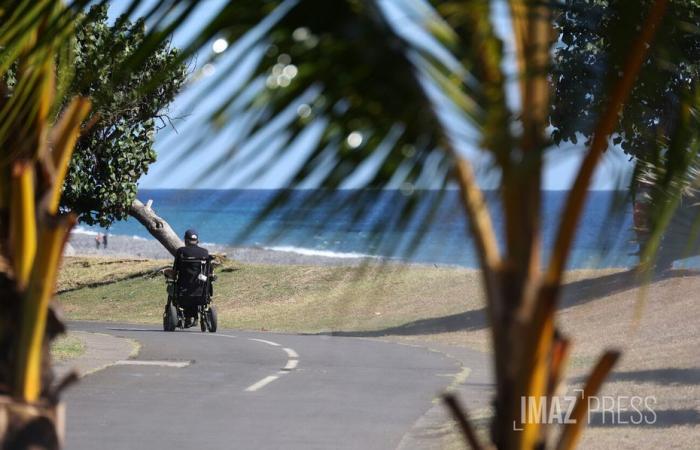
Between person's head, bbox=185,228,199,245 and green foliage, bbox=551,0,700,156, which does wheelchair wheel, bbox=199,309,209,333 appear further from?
green foliage, bbox=551,0,700,156

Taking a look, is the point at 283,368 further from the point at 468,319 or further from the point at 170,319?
the point at 468,319

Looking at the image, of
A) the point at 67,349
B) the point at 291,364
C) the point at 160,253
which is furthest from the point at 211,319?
the point at 160,253

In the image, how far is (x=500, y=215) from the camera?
2133 mm

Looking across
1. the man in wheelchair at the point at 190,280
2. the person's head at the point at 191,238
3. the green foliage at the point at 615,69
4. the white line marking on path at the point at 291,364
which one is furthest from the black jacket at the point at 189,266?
the green foliage at the point at 615,69

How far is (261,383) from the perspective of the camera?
1343cm

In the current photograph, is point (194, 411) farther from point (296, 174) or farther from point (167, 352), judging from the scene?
point (296, 174)

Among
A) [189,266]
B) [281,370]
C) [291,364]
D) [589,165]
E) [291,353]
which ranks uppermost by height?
[189,266]

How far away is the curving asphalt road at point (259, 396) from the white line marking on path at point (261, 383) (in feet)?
0.12

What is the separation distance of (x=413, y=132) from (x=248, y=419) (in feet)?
29.1

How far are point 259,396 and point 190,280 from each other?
372 inches

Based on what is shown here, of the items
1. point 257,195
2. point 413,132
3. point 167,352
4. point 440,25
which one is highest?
point 167,352

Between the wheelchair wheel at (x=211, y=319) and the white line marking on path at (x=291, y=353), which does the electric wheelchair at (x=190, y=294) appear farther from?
the white line marking on path at (x=291, y=353)

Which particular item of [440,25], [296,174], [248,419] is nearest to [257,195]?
[296,174]

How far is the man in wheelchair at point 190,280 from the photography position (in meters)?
21.3
